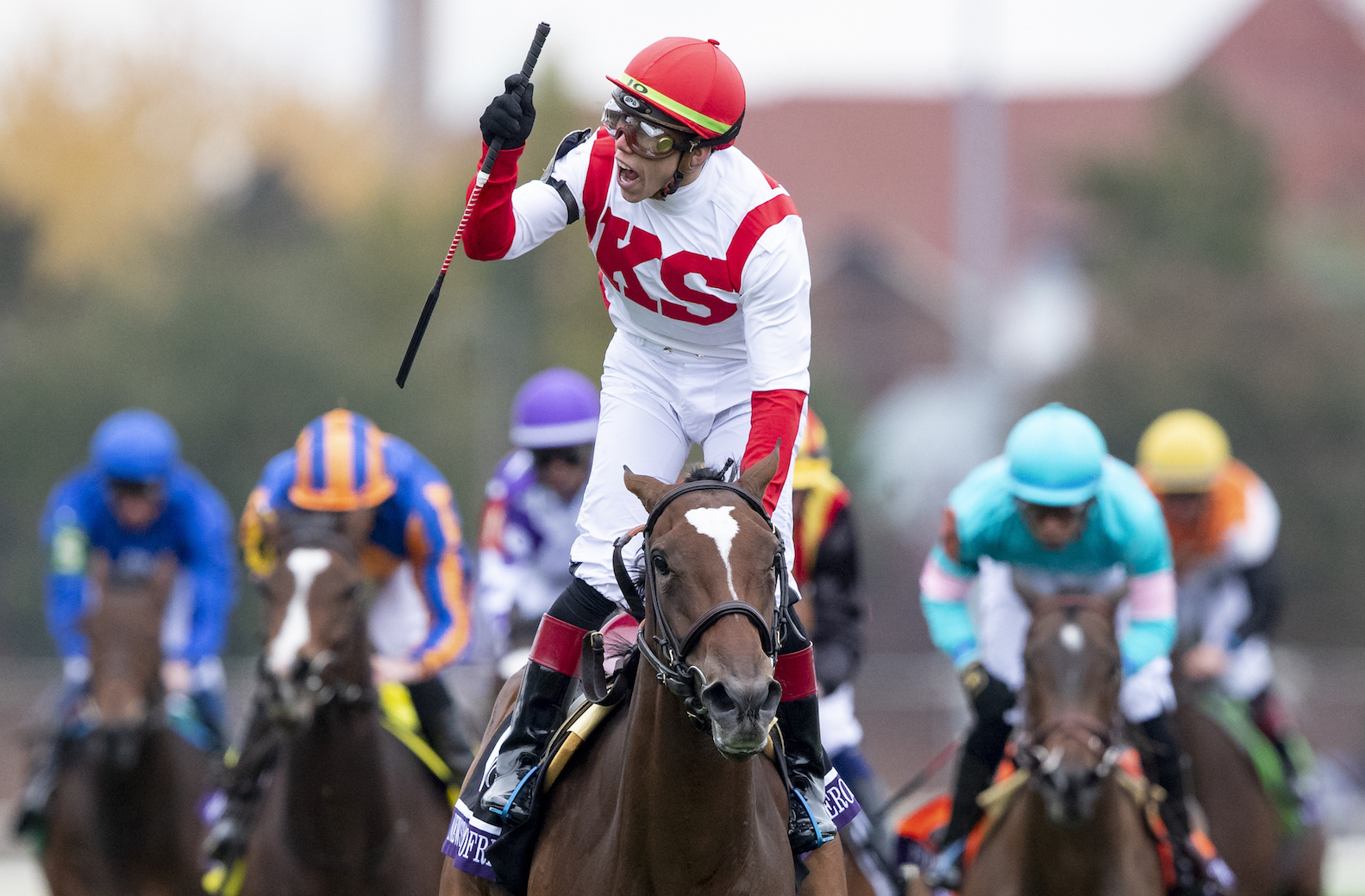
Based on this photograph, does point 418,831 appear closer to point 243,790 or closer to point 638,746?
point 243,790

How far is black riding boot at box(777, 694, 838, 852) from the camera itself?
184 inches

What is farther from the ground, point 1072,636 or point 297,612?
point 297,612

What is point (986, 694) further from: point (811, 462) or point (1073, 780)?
point (811, 462)

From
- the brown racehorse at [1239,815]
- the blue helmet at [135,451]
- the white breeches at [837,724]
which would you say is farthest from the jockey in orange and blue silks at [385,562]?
the brown racehorse at [1239,815]

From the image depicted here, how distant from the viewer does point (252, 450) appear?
22969 millimetres

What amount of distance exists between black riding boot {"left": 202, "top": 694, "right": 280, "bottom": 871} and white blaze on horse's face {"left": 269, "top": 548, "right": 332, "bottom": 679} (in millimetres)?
536

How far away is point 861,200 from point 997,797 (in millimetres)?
39372

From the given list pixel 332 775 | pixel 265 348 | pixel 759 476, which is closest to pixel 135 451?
pixel 332 775

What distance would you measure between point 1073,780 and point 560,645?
2.33m

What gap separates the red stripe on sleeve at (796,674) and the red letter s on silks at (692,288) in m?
0.93

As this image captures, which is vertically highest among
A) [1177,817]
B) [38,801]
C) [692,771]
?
[692,771]

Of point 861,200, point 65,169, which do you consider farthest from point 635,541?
point 861,200

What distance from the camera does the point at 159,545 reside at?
32.0 feet

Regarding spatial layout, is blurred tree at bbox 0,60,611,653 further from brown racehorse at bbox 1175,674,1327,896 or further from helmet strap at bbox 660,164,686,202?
helmet strap at bbox 660,164,686,202
